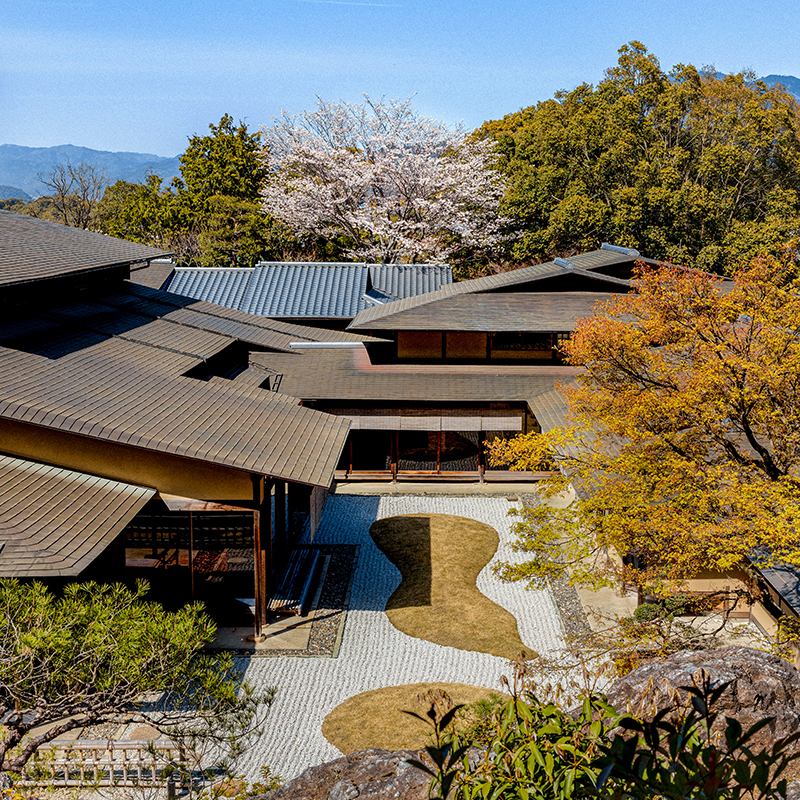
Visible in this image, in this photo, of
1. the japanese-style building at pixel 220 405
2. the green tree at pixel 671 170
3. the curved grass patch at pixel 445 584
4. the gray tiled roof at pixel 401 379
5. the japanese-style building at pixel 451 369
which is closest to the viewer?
the japanese-style building at pixel 220 405

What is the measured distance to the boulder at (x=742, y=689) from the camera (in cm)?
679

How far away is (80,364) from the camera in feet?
46.0

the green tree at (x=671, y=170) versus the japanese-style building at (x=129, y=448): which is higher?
the green tree at (x=671, y=170)

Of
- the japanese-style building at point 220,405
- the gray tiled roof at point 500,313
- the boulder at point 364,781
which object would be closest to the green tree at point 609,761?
the boulder at point 364,781

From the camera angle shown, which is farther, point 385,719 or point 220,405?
point 220,405

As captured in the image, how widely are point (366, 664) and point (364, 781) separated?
22.7 ft

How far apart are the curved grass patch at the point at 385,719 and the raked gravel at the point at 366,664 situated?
0.16 m

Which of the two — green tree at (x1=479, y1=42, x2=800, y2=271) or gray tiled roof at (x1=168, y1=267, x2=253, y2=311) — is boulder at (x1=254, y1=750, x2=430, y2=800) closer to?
gray tiled roof at (x1=168, y1=267, x2=253, y2=311)

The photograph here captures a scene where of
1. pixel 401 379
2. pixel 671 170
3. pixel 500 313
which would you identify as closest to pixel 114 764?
pixel 401 379

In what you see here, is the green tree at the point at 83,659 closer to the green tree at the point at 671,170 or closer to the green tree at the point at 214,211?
the green tree at the point at 671,170

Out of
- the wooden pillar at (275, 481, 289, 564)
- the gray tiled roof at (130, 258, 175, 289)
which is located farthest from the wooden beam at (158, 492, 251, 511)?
the gray tiled roof at (130, 258, 175, 289)

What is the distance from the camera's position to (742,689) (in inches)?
276

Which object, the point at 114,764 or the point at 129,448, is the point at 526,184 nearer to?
the point at 129,448

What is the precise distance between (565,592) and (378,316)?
10.7 metres
